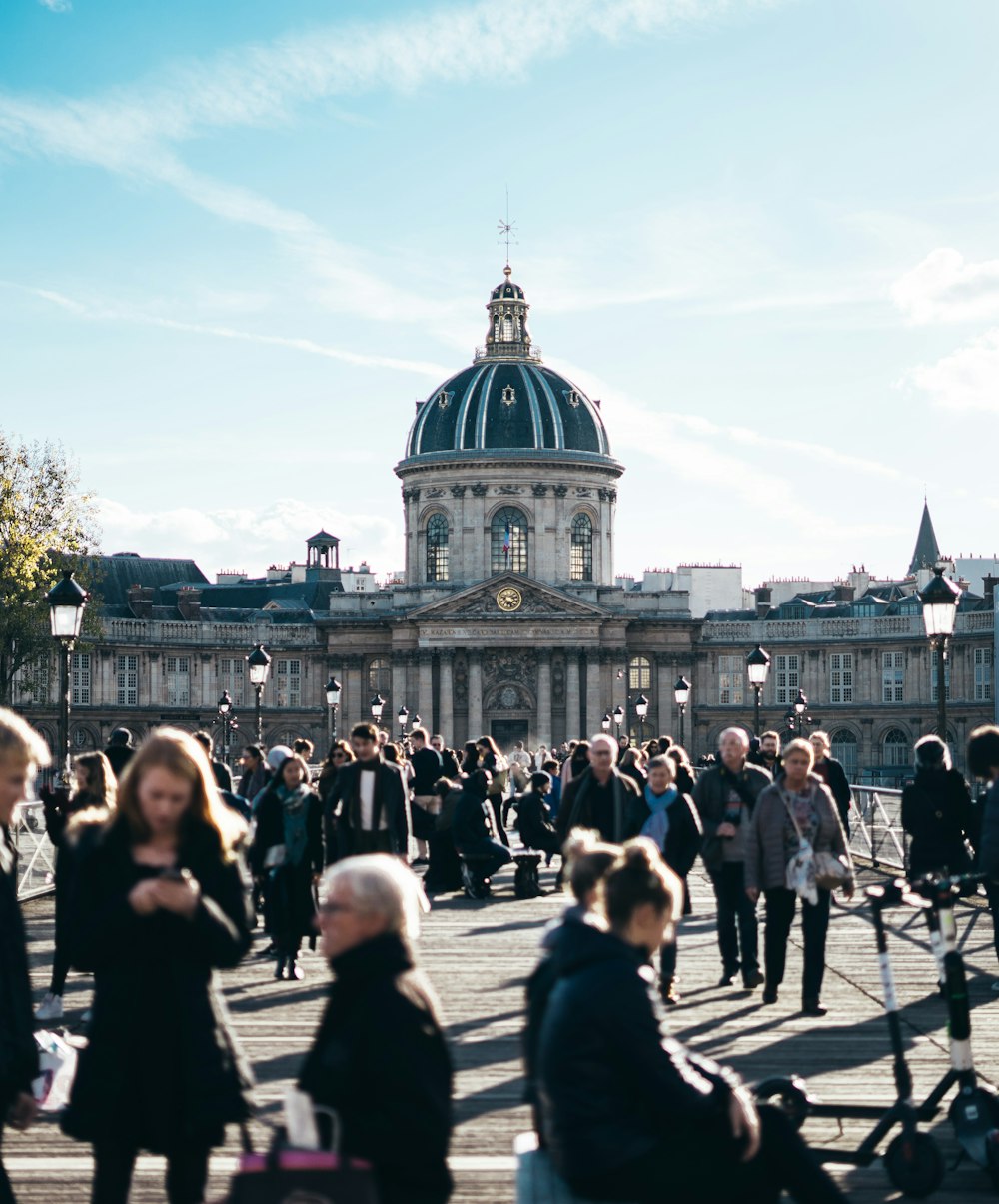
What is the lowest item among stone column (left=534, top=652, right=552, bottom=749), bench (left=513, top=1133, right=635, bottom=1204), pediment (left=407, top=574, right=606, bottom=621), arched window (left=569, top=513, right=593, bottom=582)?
bench (left=513, top=1133, right=635, bottom=1204)

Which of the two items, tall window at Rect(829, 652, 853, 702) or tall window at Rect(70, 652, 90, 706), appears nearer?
tall window at Rect(70, 652, 90, 706)

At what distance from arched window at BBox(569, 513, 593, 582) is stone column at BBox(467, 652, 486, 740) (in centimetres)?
838

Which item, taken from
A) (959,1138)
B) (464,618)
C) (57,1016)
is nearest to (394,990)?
(959,1138)

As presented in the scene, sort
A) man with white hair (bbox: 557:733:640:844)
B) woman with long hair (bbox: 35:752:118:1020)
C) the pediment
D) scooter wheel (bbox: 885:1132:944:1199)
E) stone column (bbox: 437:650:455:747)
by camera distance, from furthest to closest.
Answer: the pediment < stone column (bbox: 437:650:455:747) < man with white hair (bbox: 557:733:640:844) < woman with long hair (bbox: 35:752:118:1020) < scooter wheel (bbox: 885:1132:944:1199)

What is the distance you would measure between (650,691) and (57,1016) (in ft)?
261

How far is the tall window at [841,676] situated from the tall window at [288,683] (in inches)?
1022

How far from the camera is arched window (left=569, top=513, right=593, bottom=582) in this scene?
313ft

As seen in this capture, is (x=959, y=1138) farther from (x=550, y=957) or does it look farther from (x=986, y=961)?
(x=986, y=961)

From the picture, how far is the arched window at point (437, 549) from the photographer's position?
95.3 m

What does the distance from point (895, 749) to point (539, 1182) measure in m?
86.2

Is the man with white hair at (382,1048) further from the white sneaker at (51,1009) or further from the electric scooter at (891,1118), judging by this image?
the white sneaker at (51,1009)

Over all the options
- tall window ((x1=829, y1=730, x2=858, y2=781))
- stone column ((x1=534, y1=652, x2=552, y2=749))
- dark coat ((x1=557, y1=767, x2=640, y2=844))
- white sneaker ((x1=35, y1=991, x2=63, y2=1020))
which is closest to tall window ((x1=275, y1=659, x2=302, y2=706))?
stone column ((x1=534, y1=652, x2=552, y2=749))

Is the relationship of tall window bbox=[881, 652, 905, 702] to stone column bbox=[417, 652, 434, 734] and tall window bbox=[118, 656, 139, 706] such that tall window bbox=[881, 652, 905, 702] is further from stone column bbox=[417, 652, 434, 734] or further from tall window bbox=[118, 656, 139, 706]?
tall window bbox=[118, 656, 139, 706]

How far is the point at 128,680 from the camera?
91.2 metres
